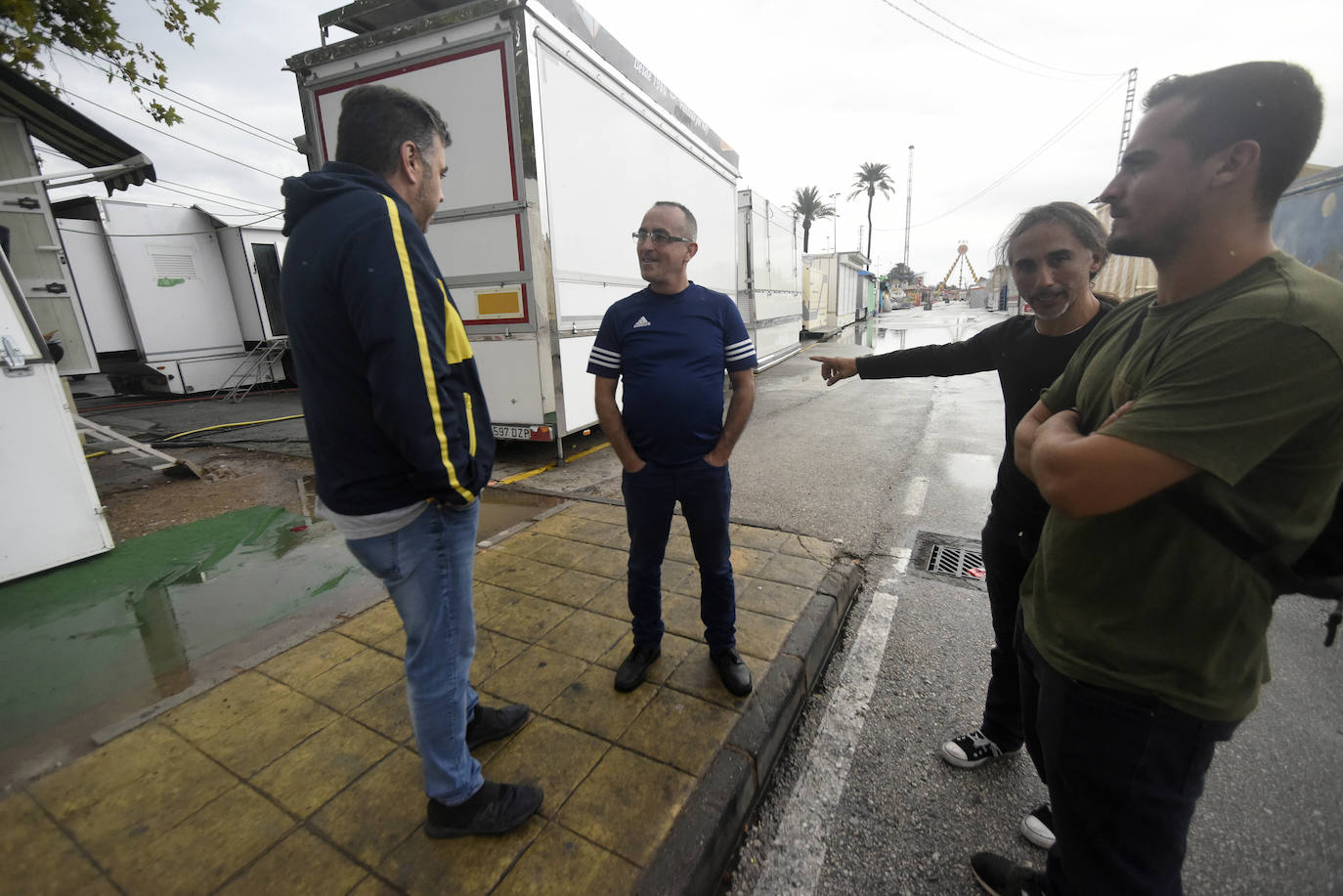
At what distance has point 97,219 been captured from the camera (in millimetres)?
10289

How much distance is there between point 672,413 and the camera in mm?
2256

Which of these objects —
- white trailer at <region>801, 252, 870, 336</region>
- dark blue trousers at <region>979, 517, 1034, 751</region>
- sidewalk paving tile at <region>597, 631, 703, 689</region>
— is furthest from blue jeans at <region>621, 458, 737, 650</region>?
white trailer at <region>801, 252, 870, 336</region>

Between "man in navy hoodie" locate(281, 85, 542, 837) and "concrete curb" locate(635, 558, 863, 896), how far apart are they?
0.51 m

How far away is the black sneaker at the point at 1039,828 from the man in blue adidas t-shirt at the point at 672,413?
1027 mm

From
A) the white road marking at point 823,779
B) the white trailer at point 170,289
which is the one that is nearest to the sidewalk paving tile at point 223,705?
the white road marking at point 823,779

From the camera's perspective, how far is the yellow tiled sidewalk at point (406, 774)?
65.8 inches

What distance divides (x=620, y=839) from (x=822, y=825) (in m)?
0.72

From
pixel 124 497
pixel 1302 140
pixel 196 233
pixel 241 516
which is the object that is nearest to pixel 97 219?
pixel 196 233

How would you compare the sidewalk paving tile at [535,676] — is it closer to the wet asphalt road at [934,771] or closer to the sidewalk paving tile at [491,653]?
the sidewalk paving tile at [491,653]

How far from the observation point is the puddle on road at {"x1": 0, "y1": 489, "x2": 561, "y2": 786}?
245cm

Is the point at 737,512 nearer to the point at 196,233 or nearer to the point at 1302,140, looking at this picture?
the point at 1302,140

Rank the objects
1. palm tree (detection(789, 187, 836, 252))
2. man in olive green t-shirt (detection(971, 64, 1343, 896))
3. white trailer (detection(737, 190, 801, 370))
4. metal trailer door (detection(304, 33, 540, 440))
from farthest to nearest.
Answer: palm tree (detection(789, 187, 836, 252))
white trailer (detection(737, 190, 801, 370))
metal trailer door (detection(304, 33, 540, 440))
man in olive green t-shirt (detection(971, 64, 1343, 896))

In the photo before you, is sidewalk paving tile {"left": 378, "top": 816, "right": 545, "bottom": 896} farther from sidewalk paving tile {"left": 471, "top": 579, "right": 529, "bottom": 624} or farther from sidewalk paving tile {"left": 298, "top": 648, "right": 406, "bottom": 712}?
sidewalk paving tile {"left": 471, "top": 579, "right": 529, "bottom": 624}

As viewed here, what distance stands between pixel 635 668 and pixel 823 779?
33.5 inches
